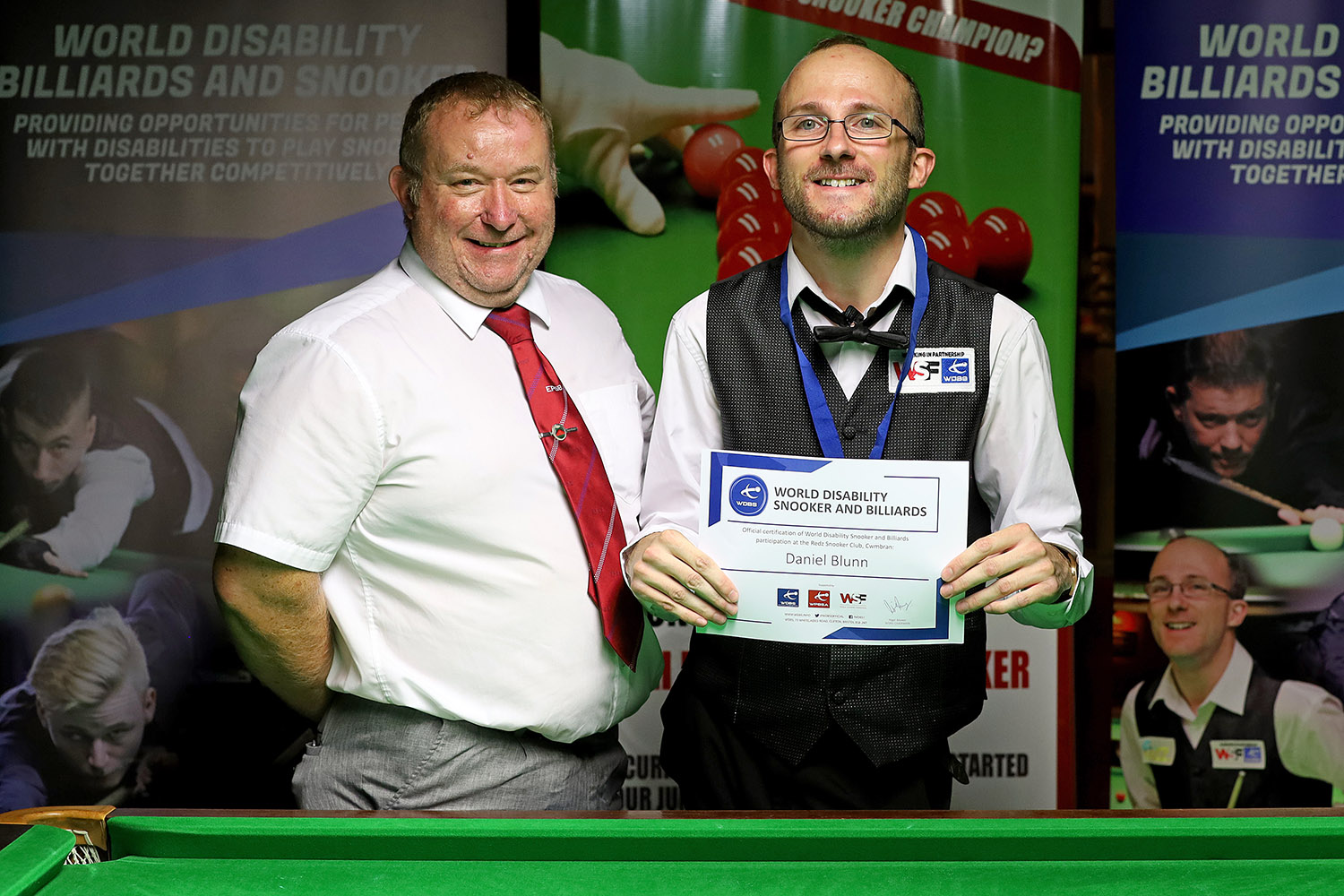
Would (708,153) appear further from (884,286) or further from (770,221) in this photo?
(884,286)

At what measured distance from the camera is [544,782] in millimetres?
2182

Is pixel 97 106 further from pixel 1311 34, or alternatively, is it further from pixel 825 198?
pixel 1311 34

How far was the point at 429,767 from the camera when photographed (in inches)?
84.5

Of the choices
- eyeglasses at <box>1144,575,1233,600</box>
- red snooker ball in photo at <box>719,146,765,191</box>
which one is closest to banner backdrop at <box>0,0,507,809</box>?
red snooker ball in photo at <box>719,146,765,191</box>

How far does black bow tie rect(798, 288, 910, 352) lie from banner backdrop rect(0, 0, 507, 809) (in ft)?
6.12

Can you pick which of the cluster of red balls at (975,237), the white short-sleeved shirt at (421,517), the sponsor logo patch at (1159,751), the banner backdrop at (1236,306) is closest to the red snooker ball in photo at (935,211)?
the cluster of red balls at (975,237)

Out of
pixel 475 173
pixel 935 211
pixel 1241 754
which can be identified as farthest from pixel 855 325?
pixel 1241 754

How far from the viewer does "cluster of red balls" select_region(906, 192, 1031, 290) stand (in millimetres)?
3555

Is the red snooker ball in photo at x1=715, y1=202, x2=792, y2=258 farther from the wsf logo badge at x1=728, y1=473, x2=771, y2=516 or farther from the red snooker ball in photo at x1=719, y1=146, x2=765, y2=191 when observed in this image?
the wsf logo badge at x1=728, y1=473, x2=771, y2=516

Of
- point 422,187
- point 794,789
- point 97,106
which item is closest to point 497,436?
point 422,187

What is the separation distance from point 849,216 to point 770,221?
56.4 inches

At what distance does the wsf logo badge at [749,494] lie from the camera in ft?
6.60

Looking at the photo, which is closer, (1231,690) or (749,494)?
(749,494)

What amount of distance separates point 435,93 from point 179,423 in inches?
70.4
